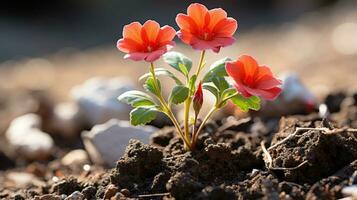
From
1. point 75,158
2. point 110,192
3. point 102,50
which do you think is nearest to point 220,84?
point 110,192

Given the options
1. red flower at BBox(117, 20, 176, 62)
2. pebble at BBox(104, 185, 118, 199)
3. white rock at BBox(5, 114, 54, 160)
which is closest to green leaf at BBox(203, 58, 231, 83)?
red flower at BBox(117, 20, 176, 62)

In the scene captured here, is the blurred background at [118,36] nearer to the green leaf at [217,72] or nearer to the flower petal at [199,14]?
the green leaf at [217,72]

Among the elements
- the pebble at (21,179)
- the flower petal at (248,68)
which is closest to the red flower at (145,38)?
the flower petal at (248,68)

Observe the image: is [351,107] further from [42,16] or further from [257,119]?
[42,16]

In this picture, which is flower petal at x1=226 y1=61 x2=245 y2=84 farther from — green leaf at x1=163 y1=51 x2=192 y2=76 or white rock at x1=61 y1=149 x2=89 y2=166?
white rock at x1=61 y1=149 x2=89 y2=166

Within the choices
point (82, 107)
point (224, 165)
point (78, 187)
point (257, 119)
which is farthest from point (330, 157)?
point (82, 107)
